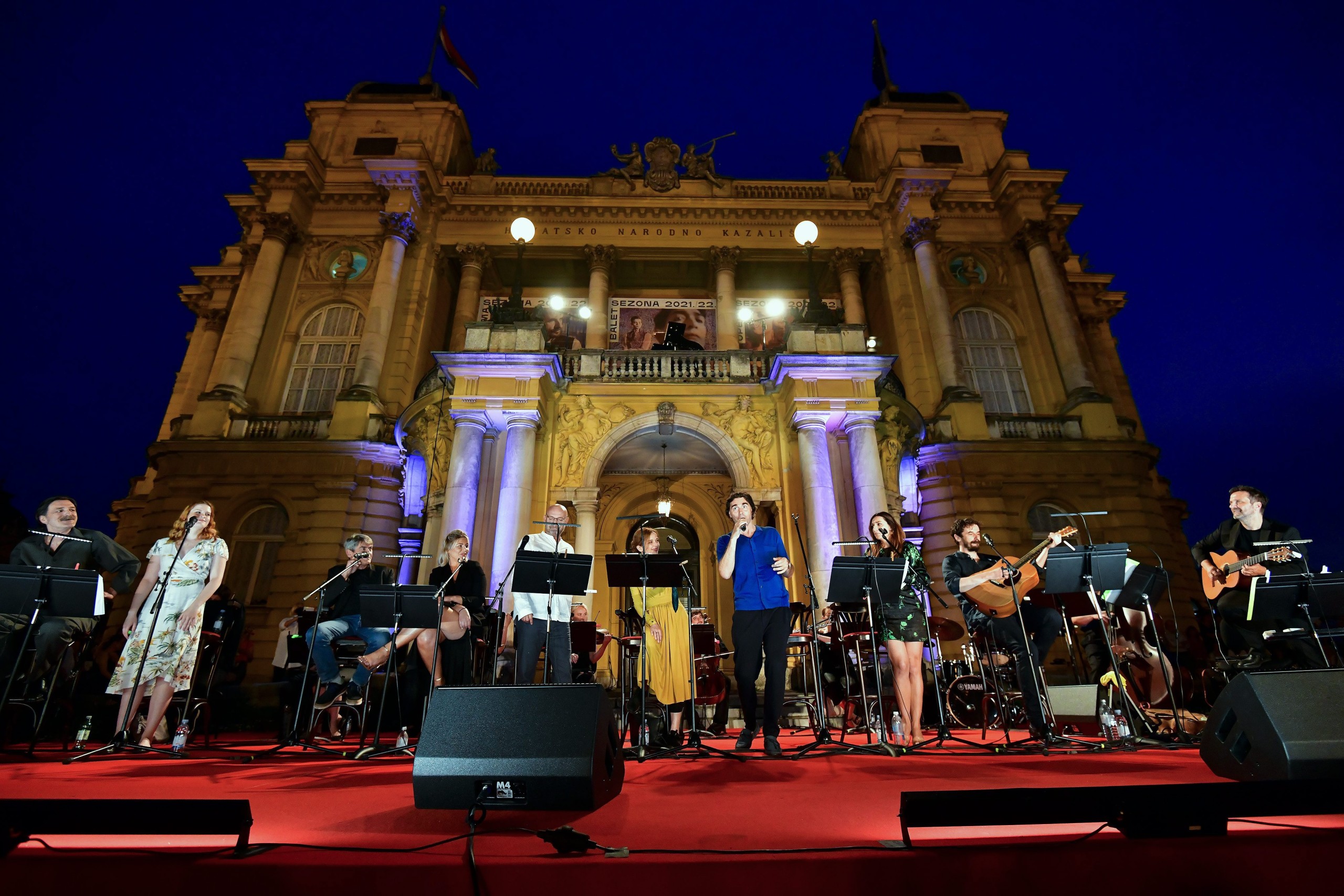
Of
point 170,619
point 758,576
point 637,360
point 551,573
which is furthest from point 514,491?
Result: point 758,576

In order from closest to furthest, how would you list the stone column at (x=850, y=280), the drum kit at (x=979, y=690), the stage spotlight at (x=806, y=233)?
1. the drum kit at (x=979, y=690)
2. the stage spotlight at (x=806, y=233)
3. the stone column at (x=850, y=280)

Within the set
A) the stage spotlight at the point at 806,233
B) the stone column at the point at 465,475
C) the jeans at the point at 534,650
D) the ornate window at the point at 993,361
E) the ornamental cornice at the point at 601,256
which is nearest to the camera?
the jeans at the point at 534,650

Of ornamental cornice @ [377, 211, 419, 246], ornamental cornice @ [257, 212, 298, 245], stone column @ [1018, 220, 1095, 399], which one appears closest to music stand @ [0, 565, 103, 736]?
ornamental cornice @ [377, 211, 419, 246]

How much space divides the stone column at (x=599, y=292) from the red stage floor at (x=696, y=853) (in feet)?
55.5

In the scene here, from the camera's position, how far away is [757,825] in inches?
98.8

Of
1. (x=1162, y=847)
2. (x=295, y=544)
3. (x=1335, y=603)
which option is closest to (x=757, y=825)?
(x=1162, y=847)

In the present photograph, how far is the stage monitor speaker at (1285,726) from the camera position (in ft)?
8.55

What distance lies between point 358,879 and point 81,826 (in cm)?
88

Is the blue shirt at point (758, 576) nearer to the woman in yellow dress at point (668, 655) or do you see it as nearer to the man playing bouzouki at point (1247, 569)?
the woman in yellow dress at point (668, 655)

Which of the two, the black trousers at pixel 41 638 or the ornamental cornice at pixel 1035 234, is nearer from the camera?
the black trousers at pixel 41 638

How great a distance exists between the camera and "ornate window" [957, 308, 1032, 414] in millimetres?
19625

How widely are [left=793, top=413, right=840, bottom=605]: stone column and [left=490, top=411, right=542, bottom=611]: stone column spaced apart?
5.51 meters

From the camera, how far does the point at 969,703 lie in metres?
9.81

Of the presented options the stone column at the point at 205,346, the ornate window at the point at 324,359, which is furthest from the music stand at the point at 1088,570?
the stone column at the point at 205,346
